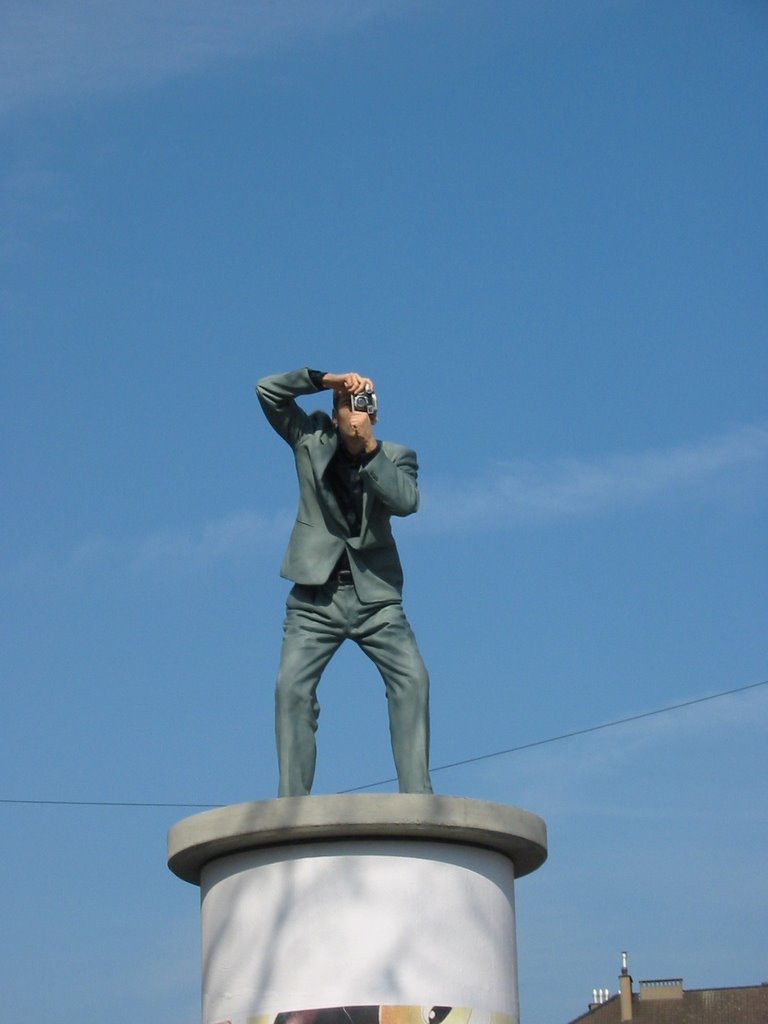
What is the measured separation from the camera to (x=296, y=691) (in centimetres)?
920

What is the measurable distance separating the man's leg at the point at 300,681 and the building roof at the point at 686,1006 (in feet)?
121

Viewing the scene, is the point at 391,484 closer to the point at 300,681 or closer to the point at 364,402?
the point at 364,402

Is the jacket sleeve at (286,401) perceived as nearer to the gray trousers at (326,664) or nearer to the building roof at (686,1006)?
the gray trousers at (326,664)

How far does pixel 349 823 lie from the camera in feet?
27.2

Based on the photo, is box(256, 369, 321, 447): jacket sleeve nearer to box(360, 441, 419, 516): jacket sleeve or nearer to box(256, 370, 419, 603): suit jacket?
box(256, 370, 419, 603): suit jacket

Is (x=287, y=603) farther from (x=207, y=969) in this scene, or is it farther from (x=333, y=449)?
(x=207, y=969)

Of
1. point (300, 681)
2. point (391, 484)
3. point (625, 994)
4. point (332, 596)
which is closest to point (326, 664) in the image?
point (300, 681)

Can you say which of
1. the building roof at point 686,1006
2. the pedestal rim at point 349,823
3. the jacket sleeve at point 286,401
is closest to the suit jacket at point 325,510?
the jacket sleeve at point 286,401

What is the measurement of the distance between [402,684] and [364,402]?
5.12ft

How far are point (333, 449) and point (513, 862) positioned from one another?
2479 millimetres

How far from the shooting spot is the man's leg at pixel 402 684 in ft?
30.2

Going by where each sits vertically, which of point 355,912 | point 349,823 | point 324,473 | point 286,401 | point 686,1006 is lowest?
point 355,912

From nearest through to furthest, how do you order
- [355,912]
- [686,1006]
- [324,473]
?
[355,912]
[324,473]
[686,1006]

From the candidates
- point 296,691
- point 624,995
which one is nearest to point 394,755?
point 296,691
